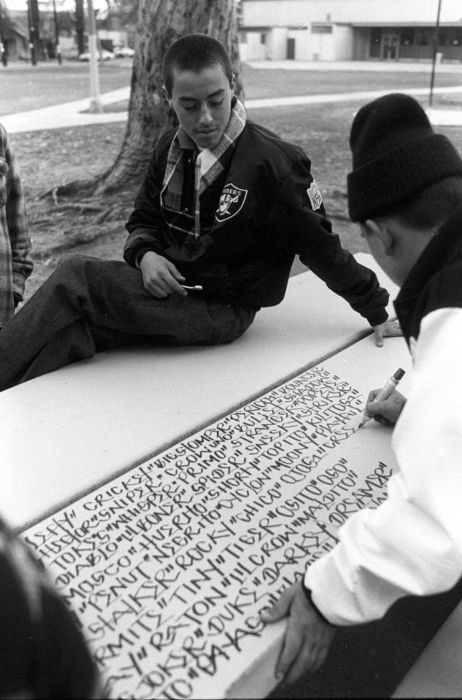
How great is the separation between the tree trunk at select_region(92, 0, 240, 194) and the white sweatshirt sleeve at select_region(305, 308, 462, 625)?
408 cm

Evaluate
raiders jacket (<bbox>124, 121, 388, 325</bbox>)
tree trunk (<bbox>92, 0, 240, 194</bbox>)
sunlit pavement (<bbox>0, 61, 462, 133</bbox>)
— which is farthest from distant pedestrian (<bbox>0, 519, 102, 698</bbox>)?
sunlit pavement (<bbox>0, 61, 462, 133</bbox>)

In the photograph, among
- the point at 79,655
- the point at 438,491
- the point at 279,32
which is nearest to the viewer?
the point at 438,491

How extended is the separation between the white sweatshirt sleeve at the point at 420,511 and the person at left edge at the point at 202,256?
4.08ft

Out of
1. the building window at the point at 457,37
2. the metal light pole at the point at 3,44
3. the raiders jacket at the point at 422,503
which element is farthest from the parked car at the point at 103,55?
the raiders jacket at the point at 422,503

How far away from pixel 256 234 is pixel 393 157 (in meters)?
1.13

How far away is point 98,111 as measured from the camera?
427 inches

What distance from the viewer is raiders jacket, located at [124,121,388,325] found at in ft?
6.94

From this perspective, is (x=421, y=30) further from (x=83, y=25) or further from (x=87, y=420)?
(x=87, y=420)

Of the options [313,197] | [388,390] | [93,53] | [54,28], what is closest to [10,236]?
[313,197]

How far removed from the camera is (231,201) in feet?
6.91

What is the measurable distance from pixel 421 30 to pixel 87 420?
12.7 metres

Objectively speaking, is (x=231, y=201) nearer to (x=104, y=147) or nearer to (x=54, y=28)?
(x=104, y=147)

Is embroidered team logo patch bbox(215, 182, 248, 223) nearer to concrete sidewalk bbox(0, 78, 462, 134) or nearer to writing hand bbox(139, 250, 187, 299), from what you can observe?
writing hand bbox(139, 250, 187, 299)

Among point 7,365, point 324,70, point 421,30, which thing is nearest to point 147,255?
point 7,365
